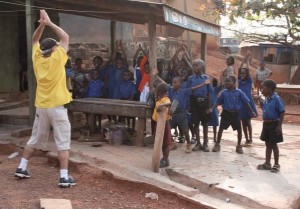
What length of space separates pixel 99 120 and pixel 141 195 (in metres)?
3.62

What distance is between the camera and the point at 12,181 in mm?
5406

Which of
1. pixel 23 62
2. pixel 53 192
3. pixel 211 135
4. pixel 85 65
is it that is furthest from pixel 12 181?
pixel 85 65

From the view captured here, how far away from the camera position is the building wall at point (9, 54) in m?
10.8

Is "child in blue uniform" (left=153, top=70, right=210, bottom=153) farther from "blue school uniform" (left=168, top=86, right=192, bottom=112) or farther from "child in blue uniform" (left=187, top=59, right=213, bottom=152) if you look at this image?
"child in blue uniform" (left=187, top=59, right=213, bottom=152)

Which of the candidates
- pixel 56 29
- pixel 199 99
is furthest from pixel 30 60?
pixel 199 99

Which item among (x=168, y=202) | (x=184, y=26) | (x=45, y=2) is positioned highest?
(x=45, y=2)

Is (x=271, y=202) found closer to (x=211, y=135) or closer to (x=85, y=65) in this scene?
(x=211, y=135)

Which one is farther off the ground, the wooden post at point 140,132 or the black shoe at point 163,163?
the wooden post at point 140,132

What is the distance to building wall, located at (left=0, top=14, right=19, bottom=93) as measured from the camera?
1082 cm

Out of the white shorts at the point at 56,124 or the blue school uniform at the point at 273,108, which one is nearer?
the white shorts at the point at 56,124

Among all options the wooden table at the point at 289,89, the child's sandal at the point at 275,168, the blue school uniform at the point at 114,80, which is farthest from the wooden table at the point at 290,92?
the child's sandal at the point at 275,168

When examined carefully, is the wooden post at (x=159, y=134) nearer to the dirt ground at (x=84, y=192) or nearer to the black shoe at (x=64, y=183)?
the dirt ground at (x=84, y=192)

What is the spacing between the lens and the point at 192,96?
6.98 meters

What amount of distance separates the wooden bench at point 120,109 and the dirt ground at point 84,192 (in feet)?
4.85
